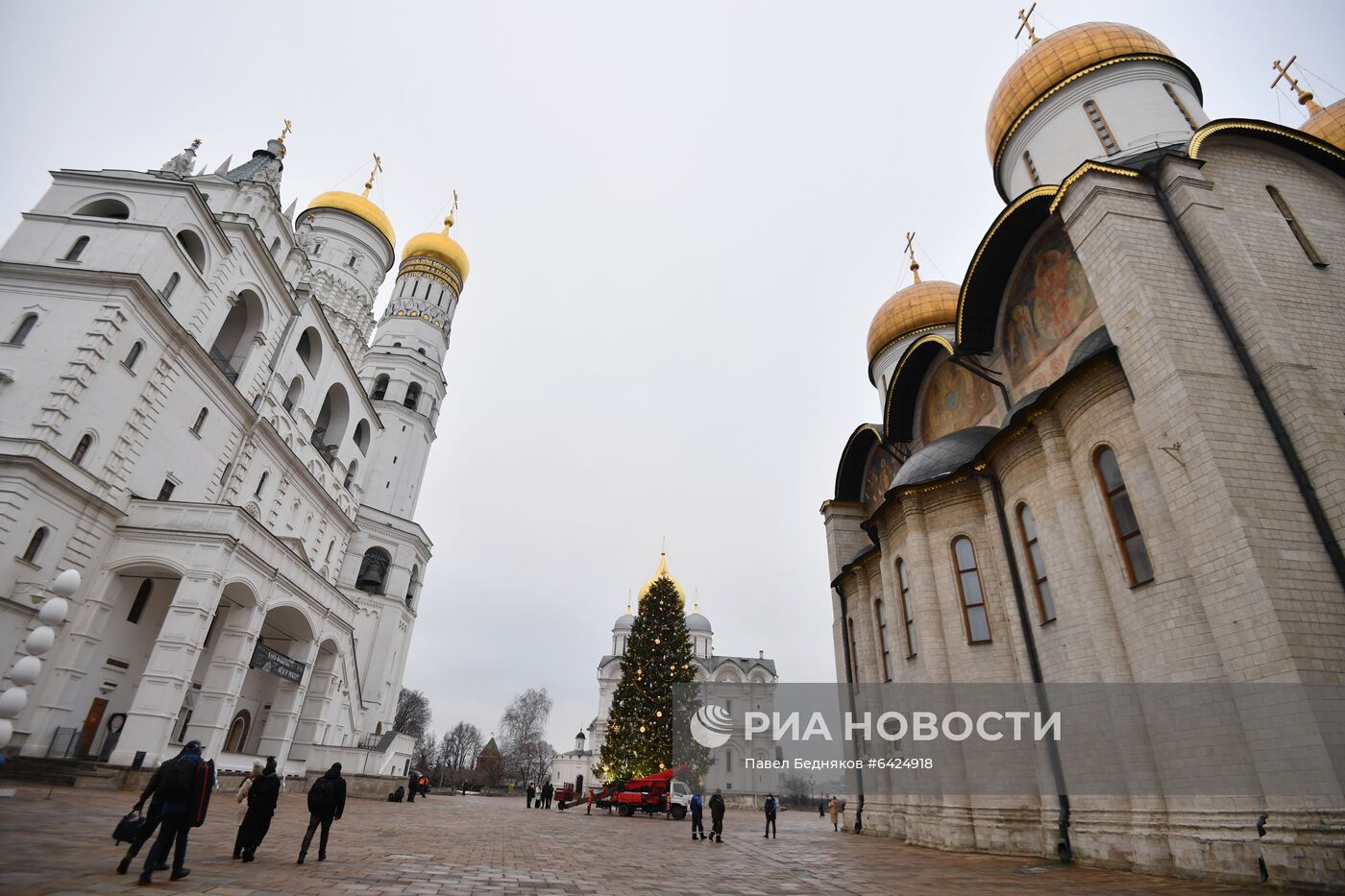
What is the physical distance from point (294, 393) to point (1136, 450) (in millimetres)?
28982

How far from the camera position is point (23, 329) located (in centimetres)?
1706

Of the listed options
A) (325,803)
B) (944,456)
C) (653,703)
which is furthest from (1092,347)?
(653,703)

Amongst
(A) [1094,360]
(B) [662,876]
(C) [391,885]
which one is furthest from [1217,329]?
(C) [391,885]

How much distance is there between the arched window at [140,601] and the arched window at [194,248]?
966 cm

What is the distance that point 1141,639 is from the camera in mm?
10523

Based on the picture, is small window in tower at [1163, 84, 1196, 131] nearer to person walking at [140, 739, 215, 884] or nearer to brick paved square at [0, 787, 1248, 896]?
brick paved square at [0, 787, 1248, 896]

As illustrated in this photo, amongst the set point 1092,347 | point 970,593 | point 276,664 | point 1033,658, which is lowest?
point 1033,658

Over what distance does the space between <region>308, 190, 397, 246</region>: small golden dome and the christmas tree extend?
2635 cm

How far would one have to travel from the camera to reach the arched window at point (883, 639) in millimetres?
19016

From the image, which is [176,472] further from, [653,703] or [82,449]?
[653,703]

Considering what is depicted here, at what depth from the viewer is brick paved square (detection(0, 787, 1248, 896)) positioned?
622 centimetres

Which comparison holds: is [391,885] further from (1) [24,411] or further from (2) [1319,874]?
(1) [24,411]

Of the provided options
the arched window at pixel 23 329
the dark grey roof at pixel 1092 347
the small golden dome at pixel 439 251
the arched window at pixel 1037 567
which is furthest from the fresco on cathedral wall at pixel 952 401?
the small golden dome at pixel 439 251

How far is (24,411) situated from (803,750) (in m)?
29.4
